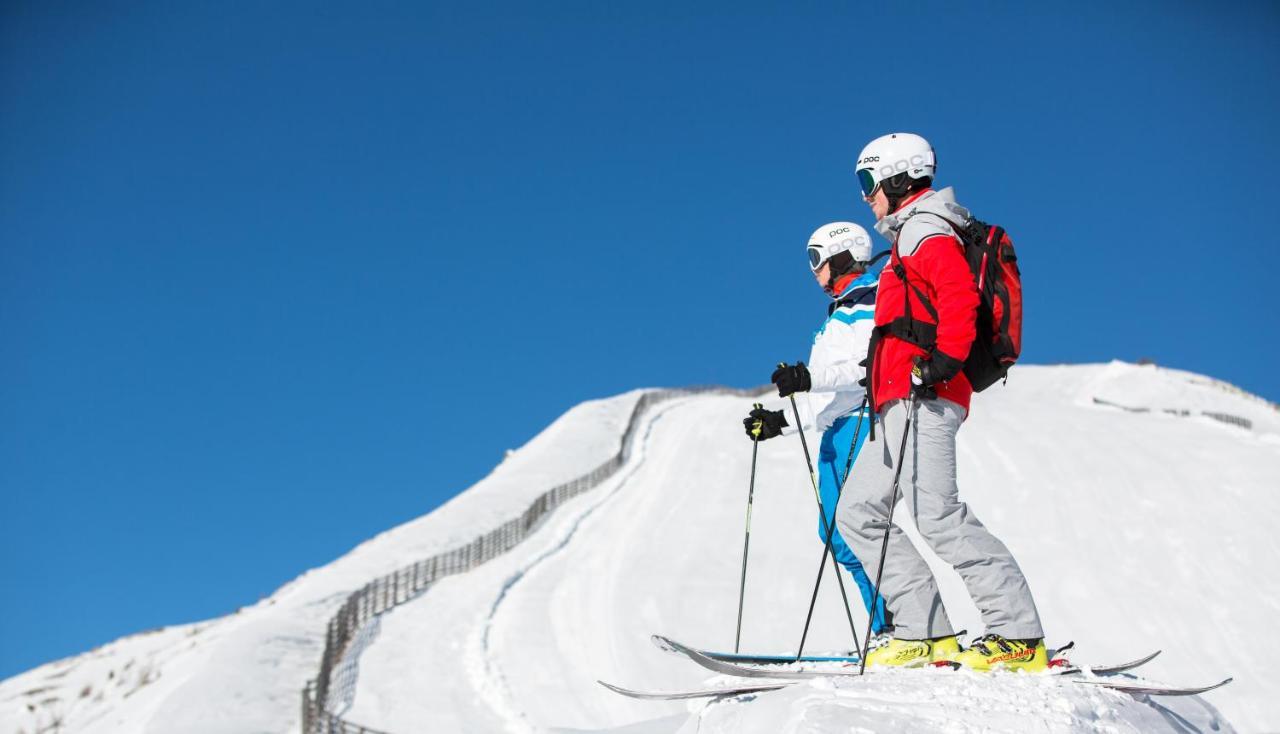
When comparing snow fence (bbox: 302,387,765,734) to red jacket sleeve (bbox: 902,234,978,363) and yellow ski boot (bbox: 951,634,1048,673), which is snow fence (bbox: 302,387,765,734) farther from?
red jacket sleeve (bbox: 902,234,978,363)

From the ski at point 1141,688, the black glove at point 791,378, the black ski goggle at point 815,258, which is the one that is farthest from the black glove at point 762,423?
the ski at point 1141,688

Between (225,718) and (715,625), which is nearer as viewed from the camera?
(225,718)

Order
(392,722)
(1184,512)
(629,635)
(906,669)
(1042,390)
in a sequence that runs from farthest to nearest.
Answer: (1042,390)
(1184,512)
(629,635)
(392,722)
(906,669)

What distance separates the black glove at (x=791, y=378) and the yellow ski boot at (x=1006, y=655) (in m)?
1.57

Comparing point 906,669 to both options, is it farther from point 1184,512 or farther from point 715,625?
point 1184,512

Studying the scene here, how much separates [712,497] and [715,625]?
6.47 metres

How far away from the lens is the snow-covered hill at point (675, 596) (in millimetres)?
13031

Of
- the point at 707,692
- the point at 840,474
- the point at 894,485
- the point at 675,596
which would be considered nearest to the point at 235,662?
the point at 675,596

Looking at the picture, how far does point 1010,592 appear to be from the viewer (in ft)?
15.7

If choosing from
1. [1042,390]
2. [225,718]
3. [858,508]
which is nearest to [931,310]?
[858,508]

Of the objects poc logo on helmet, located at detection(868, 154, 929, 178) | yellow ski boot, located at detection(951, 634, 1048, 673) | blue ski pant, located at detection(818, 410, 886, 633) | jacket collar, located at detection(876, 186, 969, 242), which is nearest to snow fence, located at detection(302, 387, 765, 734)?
blue ski pant, located at detection(818, 410, 886, 633)

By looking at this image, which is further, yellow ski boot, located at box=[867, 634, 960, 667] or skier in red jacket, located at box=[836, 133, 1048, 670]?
yellow ski boot, located at box=[867, 634, 960, 667]

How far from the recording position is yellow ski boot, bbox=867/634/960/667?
4934mm

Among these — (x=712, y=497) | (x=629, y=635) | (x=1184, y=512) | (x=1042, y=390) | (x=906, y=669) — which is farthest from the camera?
(x=1042, y=390)
